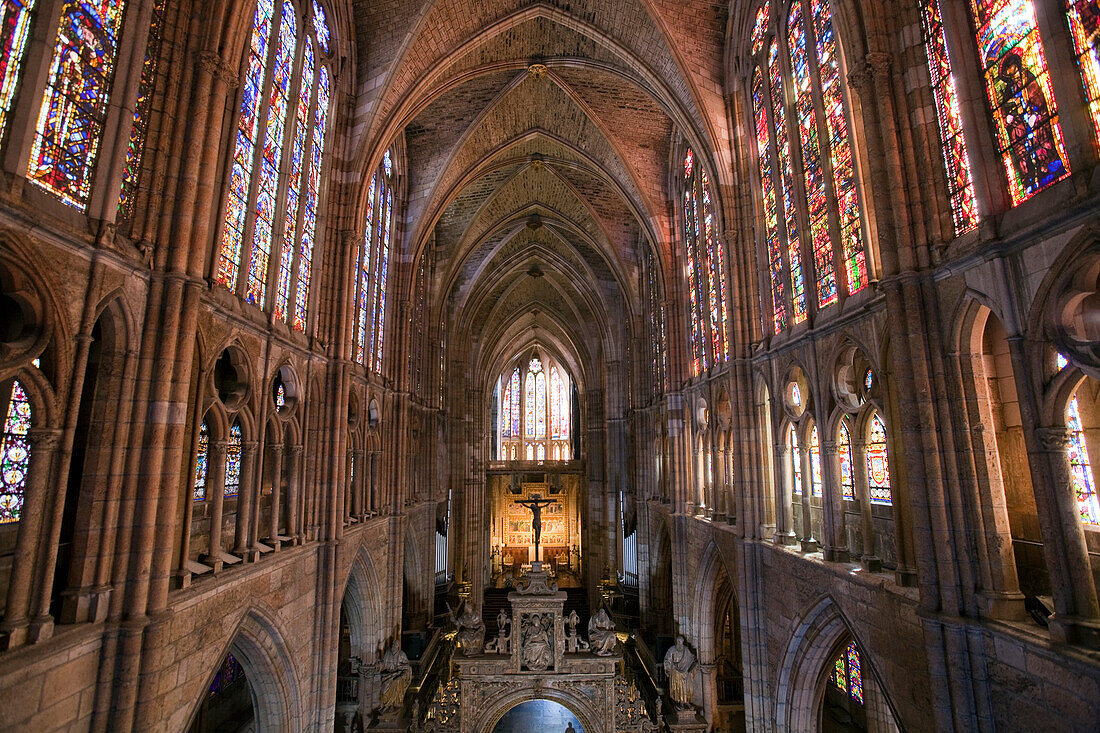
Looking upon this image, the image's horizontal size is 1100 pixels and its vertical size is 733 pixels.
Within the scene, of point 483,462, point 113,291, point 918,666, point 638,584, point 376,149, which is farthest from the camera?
point 483,462

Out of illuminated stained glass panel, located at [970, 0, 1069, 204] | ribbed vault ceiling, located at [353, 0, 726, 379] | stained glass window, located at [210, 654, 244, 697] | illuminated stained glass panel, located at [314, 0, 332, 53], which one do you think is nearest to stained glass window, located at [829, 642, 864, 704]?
illuminated stained glass panel, located at [970, 0, 1069, 204]

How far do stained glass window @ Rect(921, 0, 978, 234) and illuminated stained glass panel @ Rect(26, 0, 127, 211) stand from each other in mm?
9804

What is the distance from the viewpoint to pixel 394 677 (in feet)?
48.8

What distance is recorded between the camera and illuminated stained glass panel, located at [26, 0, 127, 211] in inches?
213

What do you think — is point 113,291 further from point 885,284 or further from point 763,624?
point 763,624

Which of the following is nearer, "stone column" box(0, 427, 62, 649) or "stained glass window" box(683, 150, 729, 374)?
"stone column" box(0, 427, 62, 649)

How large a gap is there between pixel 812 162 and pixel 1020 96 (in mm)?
4468

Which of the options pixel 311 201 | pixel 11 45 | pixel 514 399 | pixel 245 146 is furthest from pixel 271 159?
pixel 514 399

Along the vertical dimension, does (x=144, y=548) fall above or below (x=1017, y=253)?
below

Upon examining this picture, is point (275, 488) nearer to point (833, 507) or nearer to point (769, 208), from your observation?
point (833, 507)

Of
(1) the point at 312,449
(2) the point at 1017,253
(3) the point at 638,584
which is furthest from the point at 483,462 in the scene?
(2) the point at 1017,253

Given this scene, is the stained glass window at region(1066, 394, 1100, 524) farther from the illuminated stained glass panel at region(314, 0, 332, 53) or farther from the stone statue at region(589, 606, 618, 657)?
the illuminated stained glass panel at region(314, 0, 332, 53)

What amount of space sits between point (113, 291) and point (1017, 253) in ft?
32.0

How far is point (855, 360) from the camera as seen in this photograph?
8.70 metres
